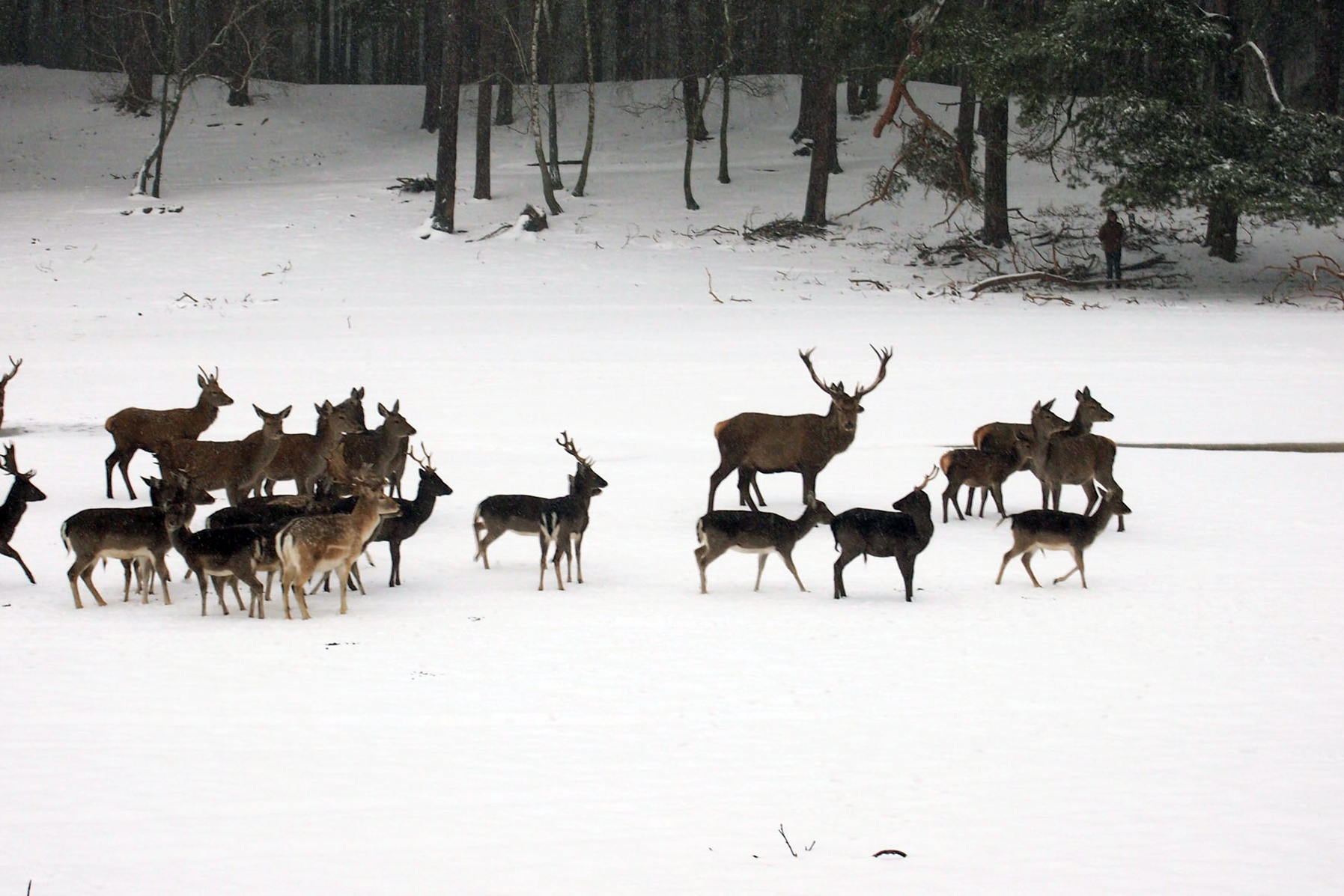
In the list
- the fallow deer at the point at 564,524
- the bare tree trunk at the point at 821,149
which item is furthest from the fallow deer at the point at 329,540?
the bare tree trunk at the point at 821,149

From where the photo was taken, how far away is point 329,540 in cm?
960

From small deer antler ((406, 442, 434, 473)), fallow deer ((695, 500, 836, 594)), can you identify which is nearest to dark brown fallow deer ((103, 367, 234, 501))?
small deer antler ((406, 442, 434, 473))

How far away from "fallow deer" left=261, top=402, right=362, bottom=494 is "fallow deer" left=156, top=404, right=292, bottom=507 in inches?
12.1

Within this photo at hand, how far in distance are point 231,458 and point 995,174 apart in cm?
2424

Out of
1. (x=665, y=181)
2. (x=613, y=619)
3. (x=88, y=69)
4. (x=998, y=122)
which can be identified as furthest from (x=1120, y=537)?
(x=88, y=69)

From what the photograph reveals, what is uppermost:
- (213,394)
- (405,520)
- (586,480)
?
(213,394)

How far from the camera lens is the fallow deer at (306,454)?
1316cm

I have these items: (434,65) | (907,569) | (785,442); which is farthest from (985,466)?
(434,65)

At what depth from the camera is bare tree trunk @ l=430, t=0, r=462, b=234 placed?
3325 centimetres

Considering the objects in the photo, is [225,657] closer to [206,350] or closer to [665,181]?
[206,350]

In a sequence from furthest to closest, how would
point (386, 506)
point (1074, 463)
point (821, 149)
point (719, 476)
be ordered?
point (821, 149) < point (719, 476) < point (1074, 463) < point (386, 506)

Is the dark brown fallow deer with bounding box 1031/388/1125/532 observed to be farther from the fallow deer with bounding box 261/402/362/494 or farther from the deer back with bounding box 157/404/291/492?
the deer back with bounding box 157/404/291/492

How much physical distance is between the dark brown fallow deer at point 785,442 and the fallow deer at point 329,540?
4.59 meters

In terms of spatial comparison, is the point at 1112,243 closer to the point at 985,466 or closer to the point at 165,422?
the point at 985,466
